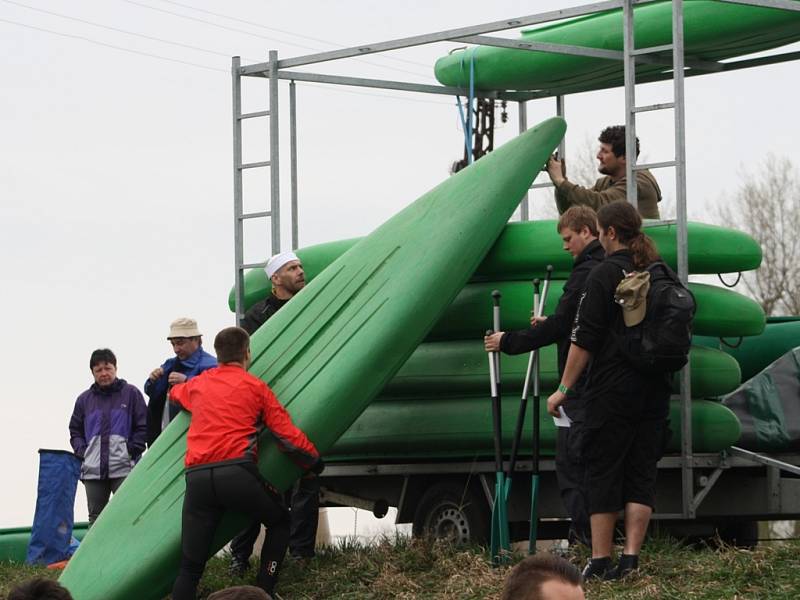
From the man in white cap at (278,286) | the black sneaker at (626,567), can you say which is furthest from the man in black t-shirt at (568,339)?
the man in white cap at (278,286)

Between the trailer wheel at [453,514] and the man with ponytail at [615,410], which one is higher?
the man with ponytail at [615,410]

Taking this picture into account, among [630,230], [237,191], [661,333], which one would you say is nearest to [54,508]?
[237,191]

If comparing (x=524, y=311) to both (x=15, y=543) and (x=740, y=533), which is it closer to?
(x=740, y=533)

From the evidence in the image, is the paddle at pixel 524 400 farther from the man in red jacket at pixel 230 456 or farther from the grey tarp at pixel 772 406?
the grey tarp at pixel 772 406

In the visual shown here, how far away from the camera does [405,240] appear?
1031 cm

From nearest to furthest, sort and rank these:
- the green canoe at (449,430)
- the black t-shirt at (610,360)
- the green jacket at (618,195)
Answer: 1. the black t-shirt at (610,360)
2. the green canoe at (449,430)
3. the green jacket at (618,195)

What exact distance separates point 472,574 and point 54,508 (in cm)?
519

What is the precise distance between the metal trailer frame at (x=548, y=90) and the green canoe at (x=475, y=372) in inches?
7.5

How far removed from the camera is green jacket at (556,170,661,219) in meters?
10.1

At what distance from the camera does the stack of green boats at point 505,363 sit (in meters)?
9.74

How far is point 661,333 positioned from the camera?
8445mm

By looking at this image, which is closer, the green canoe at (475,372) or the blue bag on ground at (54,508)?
the green canoe at (475,372)

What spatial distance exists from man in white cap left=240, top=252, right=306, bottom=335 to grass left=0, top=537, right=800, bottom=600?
5.13 feet

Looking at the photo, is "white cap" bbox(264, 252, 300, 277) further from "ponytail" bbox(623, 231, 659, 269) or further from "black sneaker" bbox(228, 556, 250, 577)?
"ponytail" bbox(623, 231, 659, 269)
